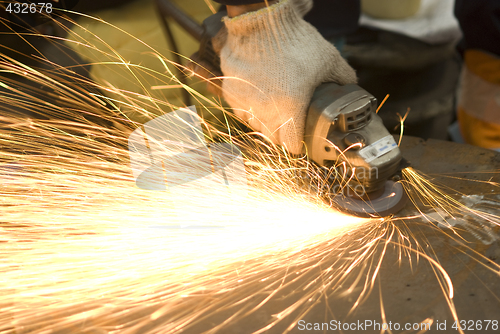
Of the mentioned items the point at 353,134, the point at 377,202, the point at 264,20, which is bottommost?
the point at 377,202

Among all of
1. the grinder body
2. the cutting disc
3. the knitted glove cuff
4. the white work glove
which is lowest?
the cutting disc

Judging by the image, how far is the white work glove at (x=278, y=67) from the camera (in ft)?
4.25

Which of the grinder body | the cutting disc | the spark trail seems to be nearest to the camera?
the spark trail

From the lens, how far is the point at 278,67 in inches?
51.6

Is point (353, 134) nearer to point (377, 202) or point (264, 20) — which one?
point (377, 202)

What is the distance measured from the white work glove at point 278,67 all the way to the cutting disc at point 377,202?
0.27 metres

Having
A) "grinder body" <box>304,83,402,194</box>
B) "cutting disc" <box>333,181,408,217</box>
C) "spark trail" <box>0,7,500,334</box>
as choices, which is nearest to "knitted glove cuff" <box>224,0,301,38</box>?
"grinder body" <box>304,83,402,194</box>

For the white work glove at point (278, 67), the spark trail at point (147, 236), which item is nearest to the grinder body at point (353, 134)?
the white work glove at point (278, 67)

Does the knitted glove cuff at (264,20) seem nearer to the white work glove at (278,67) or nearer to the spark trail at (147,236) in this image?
the white work glove at (278,67)

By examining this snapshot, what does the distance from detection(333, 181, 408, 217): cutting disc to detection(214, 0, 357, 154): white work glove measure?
0.89 ft

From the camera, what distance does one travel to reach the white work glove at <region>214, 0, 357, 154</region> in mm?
1297

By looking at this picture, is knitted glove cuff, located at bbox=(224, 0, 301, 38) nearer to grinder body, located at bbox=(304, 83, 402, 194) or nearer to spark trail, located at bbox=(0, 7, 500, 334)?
grinder body, located at bbox=(304, 83, 402, 194)

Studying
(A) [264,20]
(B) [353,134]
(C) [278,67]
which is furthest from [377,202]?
(A) [264,20]

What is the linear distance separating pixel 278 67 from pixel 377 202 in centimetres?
64
